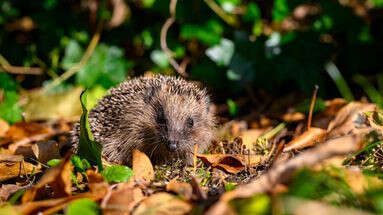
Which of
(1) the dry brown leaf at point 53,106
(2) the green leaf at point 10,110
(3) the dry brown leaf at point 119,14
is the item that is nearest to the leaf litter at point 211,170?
(2) the green leaf at point 10,110

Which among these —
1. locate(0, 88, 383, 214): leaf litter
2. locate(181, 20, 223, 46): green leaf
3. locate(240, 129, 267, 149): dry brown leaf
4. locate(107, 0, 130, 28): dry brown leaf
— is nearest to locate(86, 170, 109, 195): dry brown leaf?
locate(0, 88, 383, 214): leaf litter

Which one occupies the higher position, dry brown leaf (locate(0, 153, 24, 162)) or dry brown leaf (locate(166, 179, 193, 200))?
dry brown leaf (locate(0, 153, 24, 162))

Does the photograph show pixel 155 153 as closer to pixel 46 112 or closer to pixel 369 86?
pixel 46 112

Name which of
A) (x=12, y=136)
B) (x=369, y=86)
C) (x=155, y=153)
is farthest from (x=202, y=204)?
(x=369, y=86)

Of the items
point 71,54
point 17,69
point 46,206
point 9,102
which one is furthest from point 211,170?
point 17,69

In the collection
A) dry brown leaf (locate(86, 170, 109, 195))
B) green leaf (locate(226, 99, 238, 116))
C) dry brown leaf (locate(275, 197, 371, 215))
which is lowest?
dry brown leaf (locate(275, 197, 371, 215))

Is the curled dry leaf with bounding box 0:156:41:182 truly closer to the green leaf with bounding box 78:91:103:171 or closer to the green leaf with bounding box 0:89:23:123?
the green leaf with bounding box 78:91:103:171
